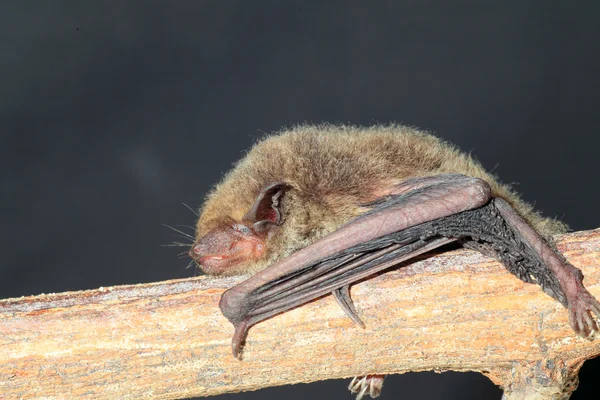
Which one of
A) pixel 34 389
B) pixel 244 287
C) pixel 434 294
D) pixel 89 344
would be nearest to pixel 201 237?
pixel 244 287

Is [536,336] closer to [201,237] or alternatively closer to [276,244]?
[276,244]

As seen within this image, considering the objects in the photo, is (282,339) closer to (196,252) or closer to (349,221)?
(349,221)

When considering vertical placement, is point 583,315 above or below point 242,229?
below

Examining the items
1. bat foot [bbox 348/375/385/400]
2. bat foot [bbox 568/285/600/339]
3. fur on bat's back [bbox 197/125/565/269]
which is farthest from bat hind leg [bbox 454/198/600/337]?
bat foot [bbox 348/375/385/400]

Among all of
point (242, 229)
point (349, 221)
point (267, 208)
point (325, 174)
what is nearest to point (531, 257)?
point (349, 221)

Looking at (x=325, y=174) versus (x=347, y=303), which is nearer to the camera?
(x=347, y=303)

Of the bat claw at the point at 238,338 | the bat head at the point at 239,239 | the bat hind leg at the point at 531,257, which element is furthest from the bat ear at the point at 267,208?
the bat hind leg at the point at 531,257

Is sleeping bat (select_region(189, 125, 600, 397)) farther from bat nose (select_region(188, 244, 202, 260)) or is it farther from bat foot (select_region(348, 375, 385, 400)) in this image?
bat foot (select_region(348, 375, 385, 400))
